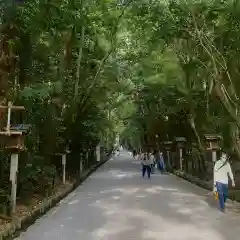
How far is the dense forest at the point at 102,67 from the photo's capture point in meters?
13.8

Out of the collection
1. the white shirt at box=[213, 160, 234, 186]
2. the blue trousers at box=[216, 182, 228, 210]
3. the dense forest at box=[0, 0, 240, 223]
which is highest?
the dense forest at box=[0, 0, 240, 223]

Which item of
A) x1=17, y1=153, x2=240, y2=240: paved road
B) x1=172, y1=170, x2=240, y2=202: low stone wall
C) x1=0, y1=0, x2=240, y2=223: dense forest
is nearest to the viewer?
x1=17, y1=153, x2=240, y2=240: paved road

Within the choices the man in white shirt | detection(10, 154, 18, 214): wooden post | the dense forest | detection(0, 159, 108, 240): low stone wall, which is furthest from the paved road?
the dense forest

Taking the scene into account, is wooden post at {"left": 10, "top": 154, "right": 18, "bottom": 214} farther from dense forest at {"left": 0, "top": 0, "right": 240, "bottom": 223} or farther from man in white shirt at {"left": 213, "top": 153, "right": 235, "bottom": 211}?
man in white shirt at {"left": 213, "top": 153, "right": 235, "bottom": 211}

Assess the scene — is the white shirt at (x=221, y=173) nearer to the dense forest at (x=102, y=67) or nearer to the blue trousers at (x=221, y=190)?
the blue trousers at (x=221, y=190)

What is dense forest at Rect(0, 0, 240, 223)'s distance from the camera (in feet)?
Answer: 45.3

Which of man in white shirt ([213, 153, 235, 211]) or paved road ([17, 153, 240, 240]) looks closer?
paved road ([17, 153, 240, 240])

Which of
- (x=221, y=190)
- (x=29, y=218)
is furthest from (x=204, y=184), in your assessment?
(x=29, y=218)

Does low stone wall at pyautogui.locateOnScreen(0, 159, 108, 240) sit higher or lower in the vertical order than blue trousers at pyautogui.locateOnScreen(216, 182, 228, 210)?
lower

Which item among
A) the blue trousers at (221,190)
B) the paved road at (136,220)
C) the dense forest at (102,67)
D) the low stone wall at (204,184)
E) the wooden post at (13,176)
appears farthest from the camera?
the low stone wall at (204,184)

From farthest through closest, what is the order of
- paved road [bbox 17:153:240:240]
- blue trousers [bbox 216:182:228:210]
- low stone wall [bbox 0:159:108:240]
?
1. blue trousers [bbox 216:182:228:210]
2. paved road [bbox 17:153:240:240]
3. low stone wall [bbox 0:159:108:240]

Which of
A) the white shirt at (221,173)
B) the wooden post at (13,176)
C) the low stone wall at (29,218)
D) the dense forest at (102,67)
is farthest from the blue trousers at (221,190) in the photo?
the wooden post at (13,176)

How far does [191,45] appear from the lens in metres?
20.1

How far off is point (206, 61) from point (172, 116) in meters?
14.6
